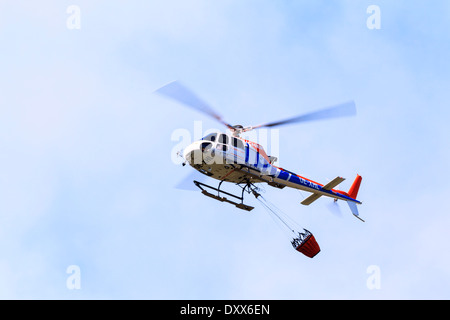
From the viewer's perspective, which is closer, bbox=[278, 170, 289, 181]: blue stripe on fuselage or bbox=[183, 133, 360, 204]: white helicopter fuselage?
bbox=[183, 133, 360, 204]: white helicopter fuselage

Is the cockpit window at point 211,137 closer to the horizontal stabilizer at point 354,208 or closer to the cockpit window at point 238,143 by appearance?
the cockpit window at point 238,143

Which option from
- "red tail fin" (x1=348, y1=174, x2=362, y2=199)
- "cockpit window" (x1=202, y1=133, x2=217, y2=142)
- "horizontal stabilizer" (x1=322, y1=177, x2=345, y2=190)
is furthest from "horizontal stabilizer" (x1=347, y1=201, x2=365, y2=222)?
"cockpit window" (x1=202, y1=133, x2=217, y2=142)

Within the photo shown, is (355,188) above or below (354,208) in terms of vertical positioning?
above

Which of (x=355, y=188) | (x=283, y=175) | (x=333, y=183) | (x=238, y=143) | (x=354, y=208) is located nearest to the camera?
(x=238, y=143)

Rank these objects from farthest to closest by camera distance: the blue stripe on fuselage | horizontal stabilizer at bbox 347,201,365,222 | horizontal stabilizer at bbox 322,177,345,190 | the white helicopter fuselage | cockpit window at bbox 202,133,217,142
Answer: horizontal stabilizer at bbox 347,201,365,222 < horizontal stabilizer at bbox 322,177,345,190 < the blue stripe on fuselage < cockpit window at bbox 202,133,217,142 < the white helicopter fuselage

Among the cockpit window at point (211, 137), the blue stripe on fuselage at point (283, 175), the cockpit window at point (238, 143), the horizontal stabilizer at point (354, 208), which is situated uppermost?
the cockpit window at point (211, 137)

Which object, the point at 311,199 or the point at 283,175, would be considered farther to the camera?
the point at 311,199

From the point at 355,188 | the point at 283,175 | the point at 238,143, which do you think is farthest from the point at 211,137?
the point at 355,188

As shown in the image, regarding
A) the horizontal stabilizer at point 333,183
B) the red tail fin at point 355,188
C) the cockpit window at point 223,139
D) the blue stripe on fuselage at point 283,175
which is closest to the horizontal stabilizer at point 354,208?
the red tail fin at point 355,188

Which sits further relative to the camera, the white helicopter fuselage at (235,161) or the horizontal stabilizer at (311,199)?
the horizontal stabilizer at (311,199)

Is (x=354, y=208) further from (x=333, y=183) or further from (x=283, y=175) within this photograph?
(x=283, y=175)

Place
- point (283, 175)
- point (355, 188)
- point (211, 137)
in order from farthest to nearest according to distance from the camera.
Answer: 1. point (355, 188)
2. point (283, 175)
3. point (211, 137)

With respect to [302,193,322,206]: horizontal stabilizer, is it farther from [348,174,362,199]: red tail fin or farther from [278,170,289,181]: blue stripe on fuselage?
[278,170,289,181]: blue stripe on fuselage
